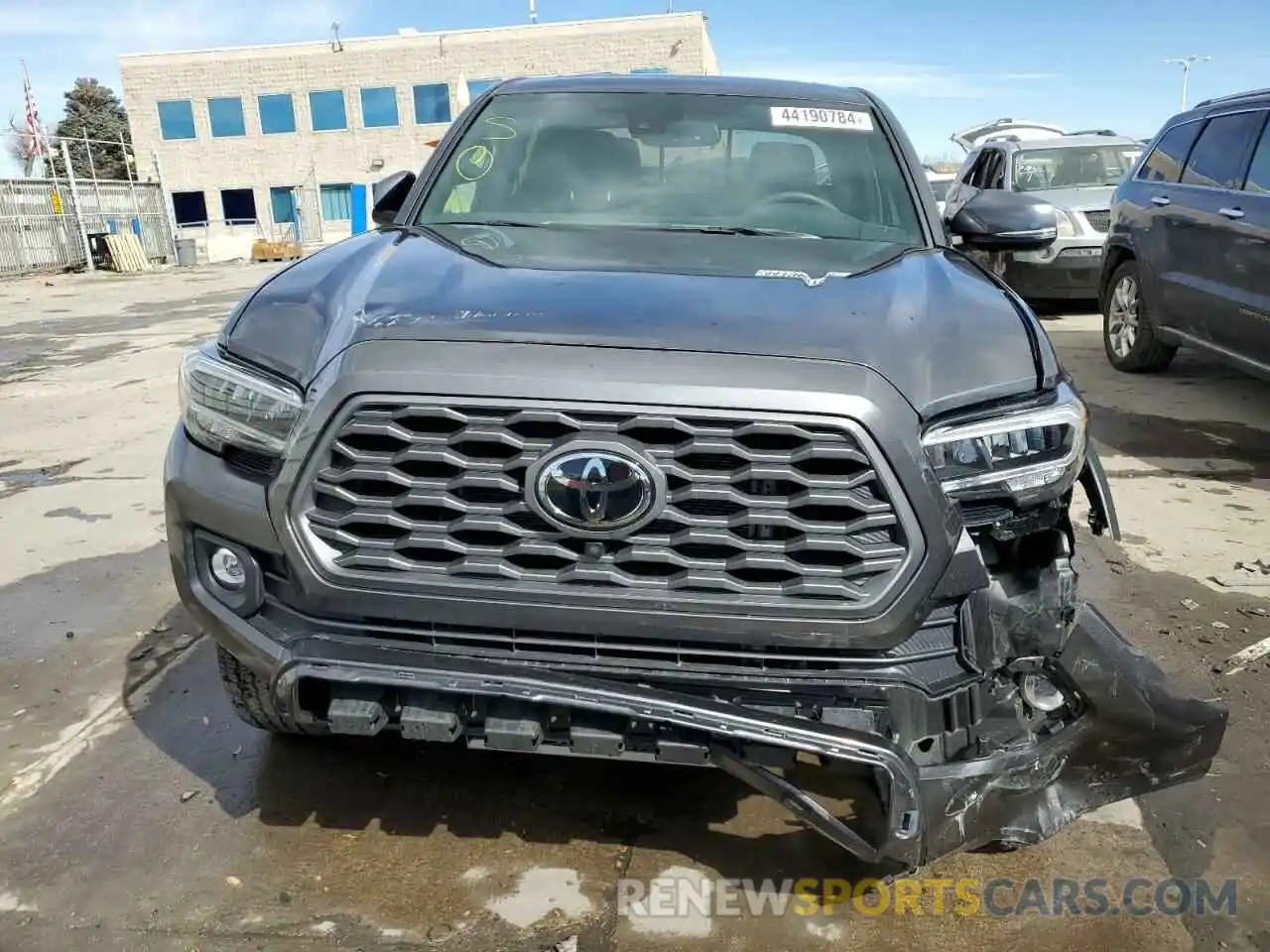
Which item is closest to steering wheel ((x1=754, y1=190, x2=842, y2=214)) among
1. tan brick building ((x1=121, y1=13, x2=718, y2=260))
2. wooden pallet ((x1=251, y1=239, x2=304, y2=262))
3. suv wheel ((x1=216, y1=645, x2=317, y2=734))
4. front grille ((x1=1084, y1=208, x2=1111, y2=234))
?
suv wheel ((x1=216, y1=645, x2=317, y2=734))

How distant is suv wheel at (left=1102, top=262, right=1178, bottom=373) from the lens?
24.1 feet

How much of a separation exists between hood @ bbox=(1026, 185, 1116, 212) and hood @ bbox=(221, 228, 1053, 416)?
8.11m

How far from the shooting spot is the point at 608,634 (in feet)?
6.35

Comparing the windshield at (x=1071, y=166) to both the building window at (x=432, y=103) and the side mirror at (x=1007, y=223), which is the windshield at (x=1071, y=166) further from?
the building window at (x=432, y=103)

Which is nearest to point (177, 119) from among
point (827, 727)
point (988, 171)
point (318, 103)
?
point (318, 103)

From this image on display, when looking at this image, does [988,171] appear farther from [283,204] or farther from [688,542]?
[283,204]

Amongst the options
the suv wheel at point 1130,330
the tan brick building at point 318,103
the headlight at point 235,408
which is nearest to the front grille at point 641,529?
the headlight at point 235,408

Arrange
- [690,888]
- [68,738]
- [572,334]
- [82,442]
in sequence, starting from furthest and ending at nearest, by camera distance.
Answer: [82,442] → [68,738] → [690,888] → [572,334]

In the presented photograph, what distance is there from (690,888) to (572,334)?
51.6 inches

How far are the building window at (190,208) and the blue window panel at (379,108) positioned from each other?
796 centimetres

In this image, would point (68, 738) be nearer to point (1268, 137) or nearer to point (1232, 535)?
point (1232, 535)

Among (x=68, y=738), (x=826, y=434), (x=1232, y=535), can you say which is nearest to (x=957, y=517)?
(x=826, y=434)

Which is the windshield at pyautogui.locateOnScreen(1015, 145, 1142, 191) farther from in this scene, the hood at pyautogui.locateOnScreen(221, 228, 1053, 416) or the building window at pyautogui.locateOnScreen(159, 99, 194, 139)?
the building window at pyautogui.locateOnScreen(159, 99, 194, 139)

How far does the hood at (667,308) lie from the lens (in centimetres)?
196
